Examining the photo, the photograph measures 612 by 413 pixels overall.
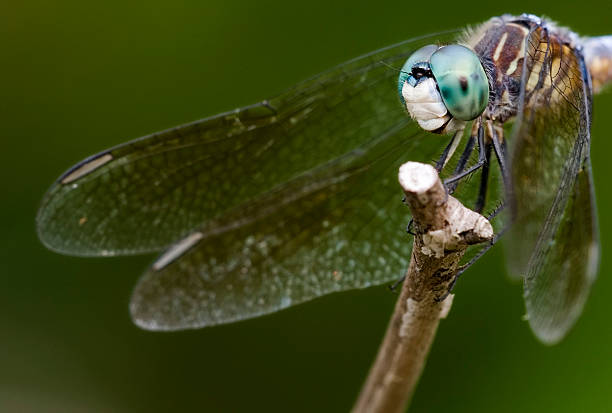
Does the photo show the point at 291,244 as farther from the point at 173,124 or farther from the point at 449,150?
the point at 173,124

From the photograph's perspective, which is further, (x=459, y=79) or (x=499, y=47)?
(x=499, y=47)

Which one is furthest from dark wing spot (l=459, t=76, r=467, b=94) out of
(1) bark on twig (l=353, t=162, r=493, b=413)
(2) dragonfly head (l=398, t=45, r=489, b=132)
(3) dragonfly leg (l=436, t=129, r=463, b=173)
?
(1) bark on twig (l=353, t=162, r=493, b=413)

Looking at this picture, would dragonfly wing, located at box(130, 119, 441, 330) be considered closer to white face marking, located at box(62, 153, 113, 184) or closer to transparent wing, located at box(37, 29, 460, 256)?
transparent wing, located at box(37, 29, 460, 256)

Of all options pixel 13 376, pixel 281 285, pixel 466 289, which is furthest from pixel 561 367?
pixel 13 376

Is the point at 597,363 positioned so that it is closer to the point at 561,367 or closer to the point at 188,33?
the point at 561,367

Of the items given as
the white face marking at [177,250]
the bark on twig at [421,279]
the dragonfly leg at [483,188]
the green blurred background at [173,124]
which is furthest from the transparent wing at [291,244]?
the green blurred background at [173,124]

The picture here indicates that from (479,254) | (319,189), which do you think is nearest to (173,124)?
(319,189)

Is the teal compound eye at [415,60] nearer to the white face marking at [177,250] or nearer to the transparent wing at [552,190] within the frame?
the transparent wing at [552,190]
